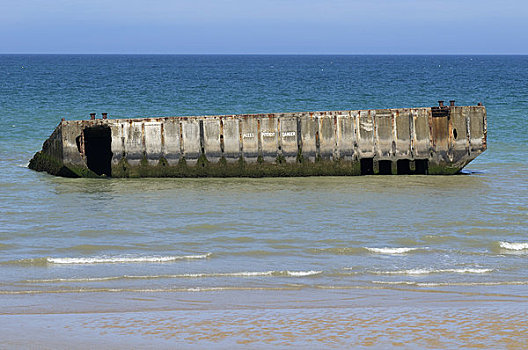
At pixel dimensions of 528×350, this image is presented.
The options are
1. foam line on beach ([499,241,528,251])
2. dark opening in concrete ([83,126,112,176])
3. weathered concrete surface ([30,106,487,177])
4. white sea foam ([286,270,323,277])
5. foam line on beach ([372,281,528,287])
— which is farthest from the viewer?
dark opening in concrete ([83,126,112,176])

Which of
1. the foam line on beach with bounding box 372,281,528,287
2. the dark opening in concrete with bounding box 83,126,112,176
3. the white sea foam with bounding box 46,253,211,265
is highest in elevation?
the dark opening in concrete with bounding box 83,126,112,176

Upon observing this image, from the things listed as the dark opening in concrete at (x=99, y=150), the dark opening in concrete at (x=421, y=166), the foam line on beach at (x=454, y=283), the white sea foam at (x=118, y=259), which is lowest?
the foam line on beach at (x=454, y=283)

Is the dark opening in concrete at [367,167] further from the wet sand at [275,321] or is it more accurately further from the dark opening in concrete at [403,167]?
the wet sand at [275,321]

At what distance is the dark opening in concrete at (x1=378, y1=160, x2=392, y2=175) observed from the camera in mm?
18766

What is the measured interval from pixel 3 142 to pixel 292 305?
69.0 feet

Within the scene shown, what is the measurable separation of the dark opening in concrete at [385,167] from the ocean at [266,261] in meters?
0.58

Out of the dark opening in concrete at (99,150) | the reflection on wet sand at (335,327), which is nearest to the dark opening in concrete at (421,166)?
the dark opening in concrete at (99,150)

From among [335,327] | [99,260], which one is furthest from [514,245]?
[99,260]

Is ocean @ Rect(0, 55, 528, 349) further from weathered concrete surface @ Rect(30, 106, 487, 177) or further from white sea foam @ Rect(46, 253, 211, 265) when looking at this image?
weathered concrete surface @ Rect(30, 106, 487, 177)

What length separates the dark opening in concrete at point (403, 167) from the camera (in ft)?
61.7

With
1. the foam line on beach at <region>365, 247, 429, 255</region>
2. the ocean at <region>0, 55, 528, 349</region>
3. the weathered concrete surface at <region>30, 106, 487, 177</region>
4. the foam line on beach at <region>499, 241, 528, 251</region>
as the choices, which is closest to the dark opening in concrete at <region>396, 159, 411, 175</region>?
the weathered concrete surface at <region>30, 106, 487, 177</region>

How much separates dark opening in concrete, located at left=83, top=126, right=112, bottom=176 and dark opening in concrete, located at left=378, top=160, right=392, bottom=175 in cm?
707

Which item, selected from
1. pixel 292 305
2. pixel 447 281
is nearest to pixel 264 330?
pixel 292 305

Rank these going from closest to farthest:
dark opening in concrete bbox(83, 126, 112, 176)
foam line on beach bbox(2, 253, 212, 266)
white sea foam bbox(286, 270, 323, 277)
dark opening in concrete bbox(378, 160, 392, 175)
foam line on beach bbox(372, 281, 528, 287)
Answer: foam line on beach bbox(372, 281, 528, 287) < white sea foam bbox(286, 270, 323, 277) < foam line on beach bbox(2, 253, 212, 266) < dark opening in concrete bbox(378, 160, 392, 175) < dark opening in concrete bbox(83, 126, 112, 176)
